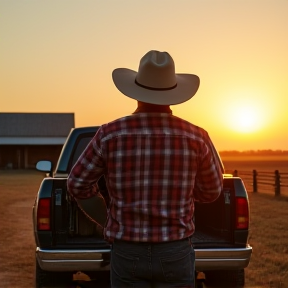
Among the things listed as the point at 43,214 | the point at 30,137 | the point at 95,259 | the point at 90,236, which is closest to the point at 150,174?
the point at 95,259

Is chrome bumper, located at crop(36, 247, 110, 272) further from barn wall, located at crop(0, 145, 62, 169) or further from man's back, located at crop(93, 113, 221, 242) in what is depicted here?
barn wall, located at crop(0, 145, 62, 169)

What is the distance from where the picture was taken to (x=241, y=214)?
5871mm

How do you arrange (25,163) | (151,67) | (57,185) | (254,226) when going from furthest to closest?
(25,163) < (254,226) < (57,185) < (151,67)

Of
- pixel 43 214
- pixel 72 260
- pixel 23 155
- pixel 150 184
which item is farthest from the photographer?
pixel 23 155

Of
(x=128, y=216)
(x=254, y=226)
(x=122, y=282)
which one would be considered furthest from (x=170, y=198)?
(x=254, y=226)

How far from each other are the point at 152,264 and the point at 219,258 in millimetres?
2680

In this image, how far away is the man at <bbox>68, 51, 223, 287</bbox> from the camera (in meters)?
3.15

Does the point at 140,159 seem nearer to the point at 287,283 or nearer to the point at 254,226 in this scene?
the point at 287,283

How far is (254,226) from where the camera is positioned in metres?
13.6

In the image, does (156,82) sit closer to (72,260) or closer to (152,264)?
(152,264)

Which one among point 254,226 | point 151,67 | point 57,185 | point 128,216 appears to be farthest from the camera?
point 254,226

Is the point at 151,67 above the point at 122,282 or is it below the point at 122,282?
above

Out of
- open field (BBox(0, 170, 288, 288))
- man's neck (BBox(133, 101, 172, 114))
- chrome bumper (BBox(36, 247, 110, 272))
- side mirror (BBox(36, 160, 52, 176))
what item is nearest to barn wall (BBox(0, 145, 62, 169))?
open field (BBox(0, 170, 288, 288))

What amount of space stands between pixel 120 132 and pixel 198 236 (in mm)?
3091
